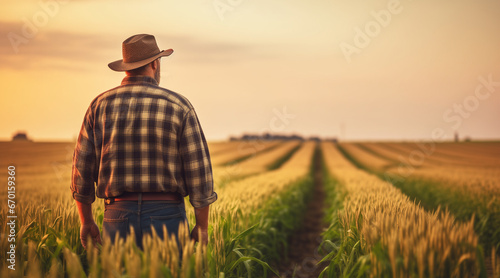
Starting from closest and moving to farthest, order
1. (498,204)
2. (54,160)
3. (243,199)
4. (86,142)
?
(86,142)
(243,199)
(498,204)
(54,160)

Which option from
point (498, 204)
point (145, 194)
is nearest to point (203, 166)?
point (145, 194)

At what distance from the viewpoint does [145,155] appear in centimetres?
287

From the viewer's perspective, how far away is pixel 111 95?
116 inches

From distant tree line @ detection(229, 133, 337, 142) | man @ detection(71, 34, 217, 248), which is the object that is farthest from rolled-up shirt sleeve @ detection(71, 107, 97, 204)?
distant tree line @ detection(229, 133, 337, 142)

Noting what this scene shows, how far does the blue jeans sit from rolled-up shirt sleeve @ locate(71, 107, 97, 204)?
0.41m

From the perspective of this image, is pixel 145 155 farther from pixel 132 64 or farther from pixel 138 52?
pixel 138 52

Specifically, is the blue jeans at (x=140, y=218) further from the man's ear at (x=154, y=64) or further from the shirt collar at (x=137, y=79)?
the man's ear at (x=154, y=64)

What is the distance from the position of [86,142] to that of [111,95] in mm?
473

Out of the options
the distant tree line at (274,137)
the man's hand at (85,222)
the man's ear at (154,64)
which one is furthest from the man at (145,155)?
the distant tree line at (274,137)

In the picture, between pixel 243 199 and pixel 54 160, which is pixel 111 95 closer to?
pixel 243 199

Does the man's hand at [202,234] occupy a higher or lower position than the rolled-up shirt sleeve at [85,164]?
lower

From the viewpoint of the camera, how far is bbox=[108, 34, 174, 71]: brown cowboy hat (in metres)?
3.05

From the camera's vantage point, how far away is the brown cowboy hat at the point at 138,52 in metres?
3.05

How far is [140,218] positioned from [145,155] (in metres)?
0.50
